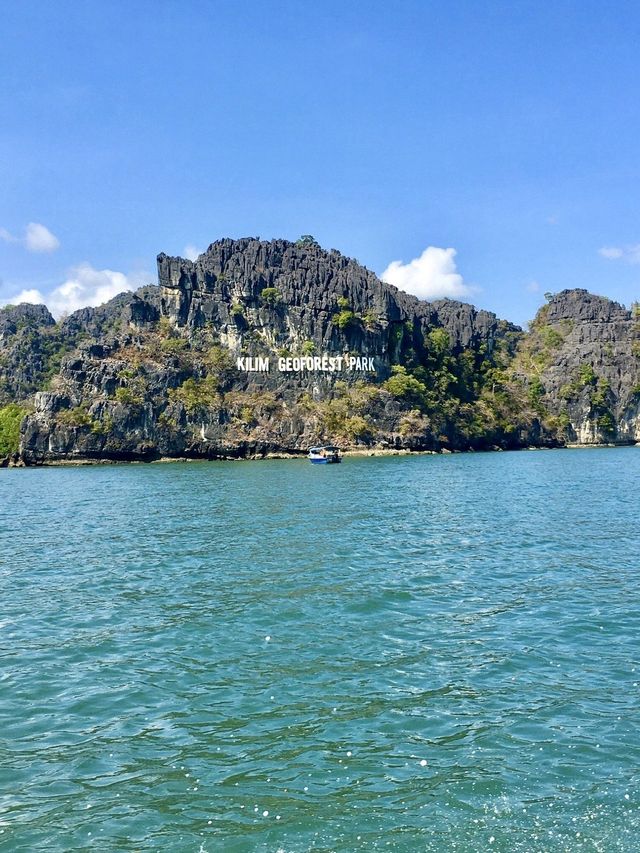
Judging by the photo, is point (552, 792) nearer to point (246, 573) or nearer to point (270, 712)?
point (270, 712)

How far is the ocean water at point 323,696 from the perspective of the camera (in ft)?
29.1

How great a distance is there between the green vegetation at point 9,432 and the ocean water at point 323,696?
9750cm

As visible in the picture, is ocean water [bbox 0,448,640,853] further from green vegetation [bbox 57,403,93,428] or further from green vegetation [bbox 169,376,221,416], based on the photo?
green vegetation [bbox 169,376,221,416]

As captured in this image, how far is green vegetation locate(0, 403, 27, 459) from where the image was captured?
4614 inches

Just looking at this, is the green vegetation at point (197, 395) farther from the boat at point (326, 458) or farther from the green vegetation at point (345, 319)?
the boat at point (326, 458)

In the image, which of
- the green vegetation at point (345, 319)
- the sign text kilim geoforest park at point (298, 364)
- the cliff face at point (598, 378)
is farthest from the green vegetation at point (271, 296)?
the cliff face at point (598, 378)

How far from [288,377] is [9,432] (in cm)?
5241

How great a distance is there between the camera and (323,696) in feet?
41.4

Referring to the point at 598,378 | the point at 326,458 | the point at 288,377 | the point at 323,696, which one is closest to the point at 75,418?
the point at 288,377

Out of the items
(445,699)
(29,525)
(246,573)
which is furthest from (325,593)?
(29,525)

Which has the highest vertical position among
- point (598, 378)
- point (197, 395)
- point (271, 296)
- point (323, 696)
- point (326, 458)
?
point (271, 296)

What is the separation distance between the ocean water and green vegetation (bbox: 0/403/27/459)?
9750cm

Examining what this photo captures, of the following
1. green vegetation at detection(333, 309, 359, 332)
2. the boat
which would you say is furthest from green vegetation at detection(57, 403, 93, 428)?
green vegetation at detection(333, 309, 359, 332)

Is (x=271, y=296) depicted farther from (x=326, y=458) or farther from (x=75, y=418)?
(x=326, y=458)
